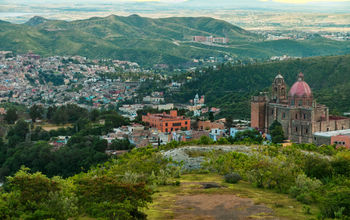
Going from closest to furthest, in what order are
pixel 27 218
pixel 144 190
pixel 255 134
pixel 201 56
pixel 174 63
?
pixel 27 218, pixel 144 190, pixel 255 134, pixel 174 63, pixel 201 56

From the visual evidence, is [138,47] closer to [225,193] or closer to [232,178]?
[232,178]

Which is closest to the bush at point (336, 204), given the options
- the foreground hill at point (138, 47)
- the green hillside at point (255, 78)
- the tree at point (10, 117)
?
the tree at point (10, 117)

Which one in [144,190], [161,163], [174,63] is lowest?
[174,63]

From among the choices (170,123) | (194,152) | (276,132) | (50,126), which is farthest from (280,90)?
(50,126)

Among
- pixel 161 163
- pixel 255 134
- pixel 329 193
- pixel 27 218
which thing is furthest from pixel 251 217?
pixel 255 134

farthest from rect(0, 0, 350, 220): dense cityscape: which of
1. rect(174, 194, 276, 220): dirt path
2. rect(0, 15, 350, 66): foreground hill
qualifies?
rect(0, 15, 350, 66): foreground hill

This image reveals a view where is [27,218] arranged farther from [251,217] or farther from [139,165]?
[139,165]
